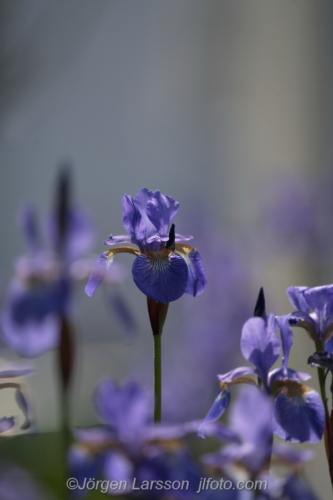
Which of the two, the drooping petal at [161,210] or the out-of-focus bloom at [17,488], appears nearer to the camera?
the out-of-focus bloom at [17,488]

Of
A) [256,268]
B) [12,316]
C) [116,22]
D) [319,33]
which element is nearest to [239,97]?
[319,33]

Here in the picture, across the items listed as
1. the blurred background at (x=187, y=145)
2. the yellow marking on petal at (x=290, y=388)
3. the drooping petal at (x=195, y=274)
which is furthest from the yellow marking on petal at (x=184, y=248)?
the blurred background at (x=187, y=145)

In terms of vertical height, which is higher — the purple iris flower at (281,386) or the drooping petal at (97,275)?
the drooping petal at (97,275)

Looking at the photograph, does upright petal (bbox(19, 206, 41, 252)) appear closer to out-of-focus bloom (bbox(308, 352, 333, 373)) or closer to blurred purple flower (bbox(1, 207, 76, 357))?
blurred purple flower (bbox(1, 207, 76, 357))

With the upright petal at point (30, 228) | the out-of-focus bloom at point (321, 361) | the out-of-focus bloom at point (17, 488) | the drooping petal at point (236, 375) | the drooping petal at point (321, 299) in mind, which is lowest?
the out-of-focus bloom at point (17, 488)

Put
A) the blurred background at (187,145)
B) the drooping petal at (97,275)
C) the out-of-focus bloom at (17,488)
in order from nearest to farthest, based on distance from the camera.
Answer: the out-of-focus bloom at (17,488) → the drooping petal at (97,275) → the blurred background at (187,145)

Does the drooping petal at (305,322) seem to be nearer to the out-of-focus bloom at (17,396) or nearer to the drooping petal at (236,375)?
the drooping petal at (236,375)

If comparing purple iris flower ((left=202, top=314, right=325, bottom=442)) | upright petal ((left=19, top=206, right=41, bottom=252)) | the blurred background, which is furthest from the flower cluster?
the blurred background

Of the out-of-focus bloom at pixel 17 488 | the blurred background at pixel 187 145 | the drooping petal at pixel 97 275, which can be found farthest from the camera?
A: the blurred background at pixel 187 145

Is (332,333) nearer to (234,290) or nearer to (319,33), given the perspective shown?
(234,290)
